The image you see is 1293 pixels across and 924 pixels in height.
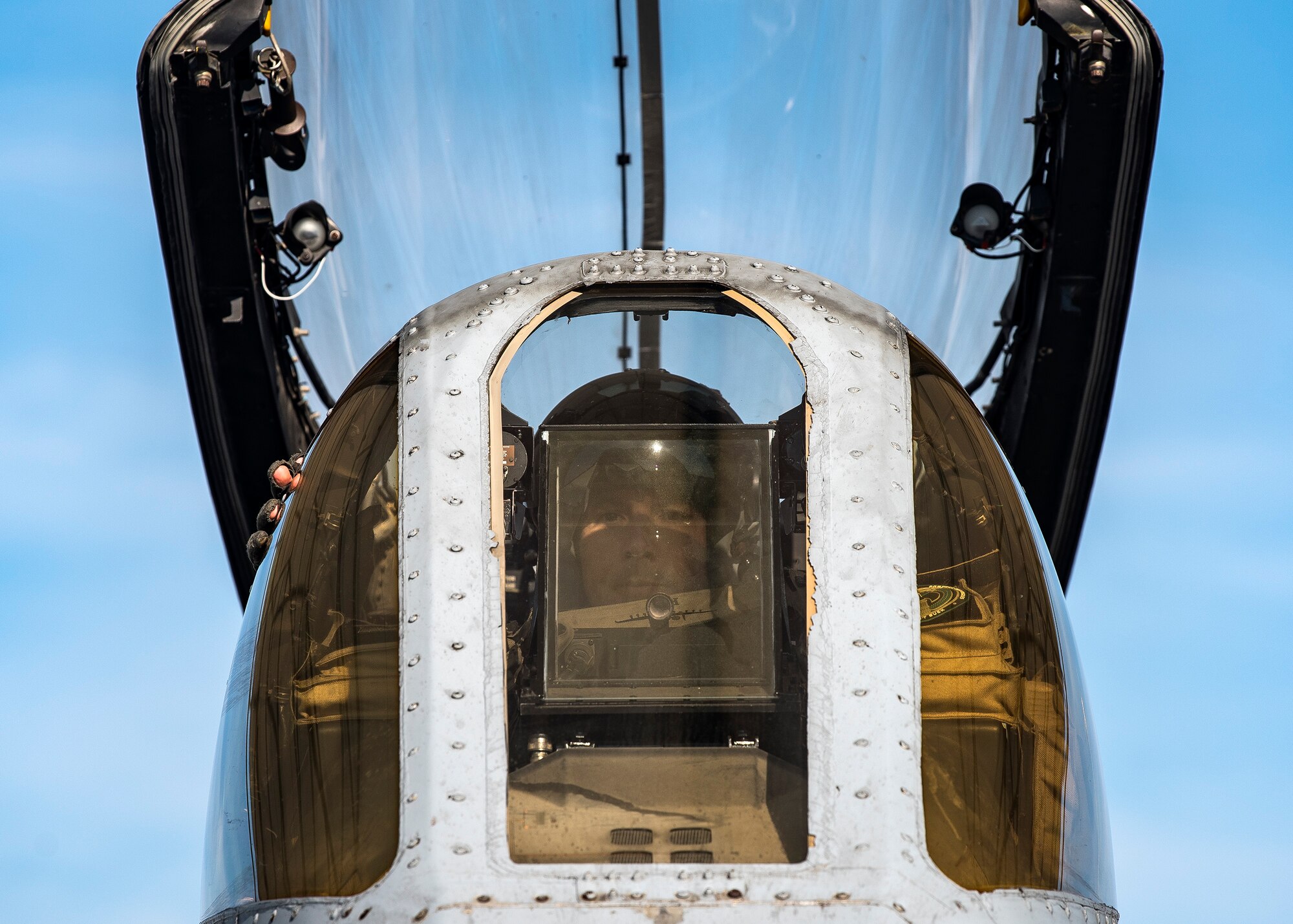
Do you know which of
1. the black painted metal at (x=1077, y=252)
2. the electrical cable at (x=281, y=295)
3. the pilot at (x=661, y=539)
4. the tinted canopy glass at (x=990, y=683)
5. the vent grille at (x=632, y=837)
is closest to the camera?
the vent grille at (x=632, y=837)

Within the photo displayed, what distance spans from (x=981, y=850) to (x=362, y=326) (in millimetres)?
4275

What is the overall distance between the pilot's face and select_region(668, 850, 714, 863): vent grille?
0.92 m

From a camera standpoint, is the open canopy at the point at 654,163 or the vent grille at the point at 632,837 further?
the open canopy at the point at 654,163

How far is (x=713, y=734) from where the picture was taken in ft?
12.3

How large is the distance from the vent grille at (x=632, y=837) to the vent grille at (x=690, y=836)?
0.14 feet

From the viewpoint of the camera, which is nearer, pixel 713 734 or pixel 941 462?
pixel 713 734

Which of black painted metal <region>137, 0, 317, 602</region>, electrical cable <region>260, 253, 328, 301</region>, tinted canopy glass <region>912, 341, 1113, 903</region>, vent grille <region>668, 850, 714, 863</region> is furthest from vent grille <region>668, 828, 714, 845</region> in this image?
black painted metal <region>137, 0, 317, 602</region>

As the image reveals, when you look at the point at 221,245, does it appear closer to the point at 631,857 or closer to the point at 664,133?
the point at 664,133

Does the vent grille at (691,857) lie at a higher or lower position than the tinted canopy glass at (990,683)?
lower

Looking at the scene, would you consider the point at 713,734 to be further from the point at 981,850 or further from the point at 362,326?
the point at 362,326

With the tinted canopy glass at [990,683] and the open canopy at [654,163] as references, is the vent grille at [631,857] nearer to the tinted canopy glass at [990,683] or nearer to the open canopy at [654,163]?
the tinted canopy glass at [990,683]

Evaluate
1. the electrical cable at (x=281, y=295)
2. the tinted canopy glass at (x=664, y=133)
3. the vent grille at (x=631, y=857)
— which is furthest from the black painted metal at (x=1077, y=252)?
the vent grille at (x=631, y=857)

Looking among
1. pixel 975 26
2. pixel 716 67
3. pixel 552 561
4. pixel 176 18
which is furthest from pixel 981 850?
pixel 176 18

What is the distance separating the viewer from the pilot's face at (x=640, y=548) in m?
4.05
